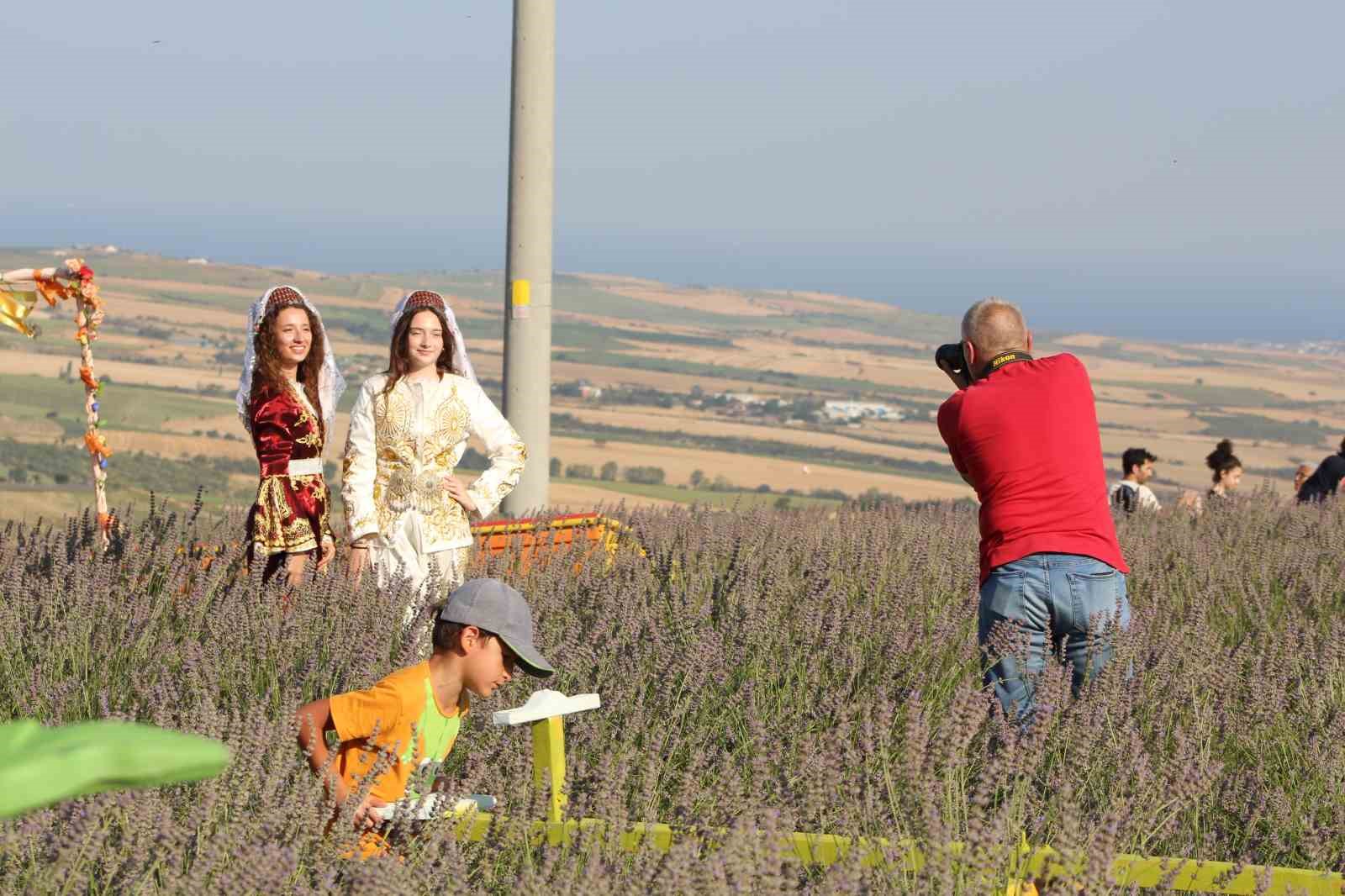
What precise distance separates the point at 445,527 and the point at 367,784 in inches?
107

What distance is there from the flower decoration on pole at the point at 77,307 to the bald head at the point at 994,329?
2.69 metres

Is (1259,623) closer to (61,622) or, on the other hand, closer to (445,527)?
(445,527)

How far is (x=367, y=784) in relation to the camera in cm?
213

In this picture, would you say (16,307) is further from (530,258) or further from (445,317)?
(530,258)

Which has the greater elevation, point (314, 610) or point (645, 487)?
point (314, 610)

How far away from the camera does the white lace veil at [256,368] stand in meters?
4.90

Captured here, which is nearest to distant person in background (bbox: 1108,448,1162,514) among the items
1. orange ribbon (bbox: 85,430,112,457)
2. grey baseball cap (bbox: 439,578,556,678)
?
orange ribbon (bbox: 85,430,112,457)

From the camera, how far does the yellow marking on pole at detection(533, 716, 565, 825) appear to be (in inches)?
95.0

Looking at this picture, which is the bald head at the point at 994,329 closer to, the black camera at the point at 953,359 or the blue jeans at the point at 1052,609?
the black camera at the point at 953,359

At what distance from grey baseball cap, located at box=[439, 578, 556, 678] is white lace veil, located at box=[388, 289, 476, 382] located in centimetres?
214

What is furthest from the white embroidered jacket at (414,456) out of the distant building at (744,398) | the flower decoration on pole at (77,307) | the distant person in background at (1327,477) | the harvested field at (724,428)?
the distant building at (744,398)

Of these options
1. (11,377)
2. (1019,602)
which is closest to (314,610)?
(1019,602)

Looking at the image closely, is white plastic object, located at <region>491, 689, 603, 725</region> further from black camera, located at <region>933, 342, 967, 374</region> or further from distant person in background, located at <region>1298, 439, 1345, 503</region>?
distant person in background, located at <region>1298, 439, 1345, 503</region>

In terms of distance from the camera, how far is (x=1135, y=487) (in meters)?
8.98
